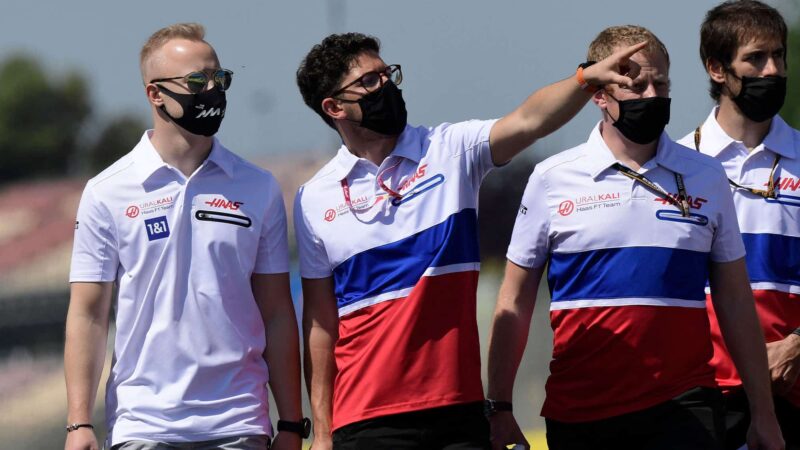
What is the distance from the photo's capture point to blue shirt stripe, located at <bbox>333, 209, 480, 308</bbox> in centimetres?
463

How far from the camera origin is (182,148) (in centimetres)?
483

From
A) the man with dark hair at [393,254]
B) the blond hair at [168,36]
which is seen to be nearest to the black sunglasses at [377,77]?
the man with dark hair at [393,254]

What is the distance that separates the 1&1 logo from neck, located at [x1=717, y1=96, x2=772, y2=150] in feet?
2.75

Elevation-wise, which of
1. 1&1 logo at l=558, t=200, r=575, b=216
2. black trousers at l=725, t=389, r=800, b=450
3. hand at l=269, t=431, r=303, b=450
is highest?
1&1 logo at l=558, t=200, r=575, b=216

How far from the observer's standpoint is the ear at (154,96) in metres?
4.83

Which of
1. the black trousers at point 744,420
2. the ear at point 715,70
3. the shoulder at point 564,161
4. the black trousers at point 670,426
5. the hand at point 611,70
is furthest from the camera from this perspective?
the ear at point 715,70

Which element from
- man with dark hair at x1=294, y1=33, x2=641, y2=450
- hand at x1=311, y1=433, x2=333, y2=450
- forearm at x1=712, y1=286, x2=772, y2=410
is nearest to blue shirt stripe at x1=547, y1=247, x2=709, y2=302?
forearm at x1=712, y1=286, x2=772, y2=410

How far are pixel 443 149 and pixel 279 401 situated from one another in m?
1.01

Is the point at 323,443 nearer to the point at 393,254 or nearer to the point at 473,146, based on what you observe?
the point at 393,254

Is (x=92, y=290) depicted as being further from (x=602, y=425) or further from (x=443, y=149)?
(x=602, y=425)

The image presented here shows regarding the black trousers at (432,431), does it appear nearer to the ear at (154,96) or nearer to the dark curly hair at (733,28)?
the ear at (154,96)

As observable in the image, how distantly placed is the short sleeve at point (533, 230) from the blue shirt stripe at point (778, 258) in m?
0.80

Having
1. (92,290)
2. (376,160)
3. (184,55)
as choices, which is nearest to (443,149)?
(376,160)

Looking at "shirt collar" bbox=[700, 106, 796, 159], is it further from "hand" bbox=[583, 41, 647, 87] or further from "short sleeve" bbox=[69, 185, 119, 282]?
"short sleeve" bbox=[69, 185, 119, 282]
